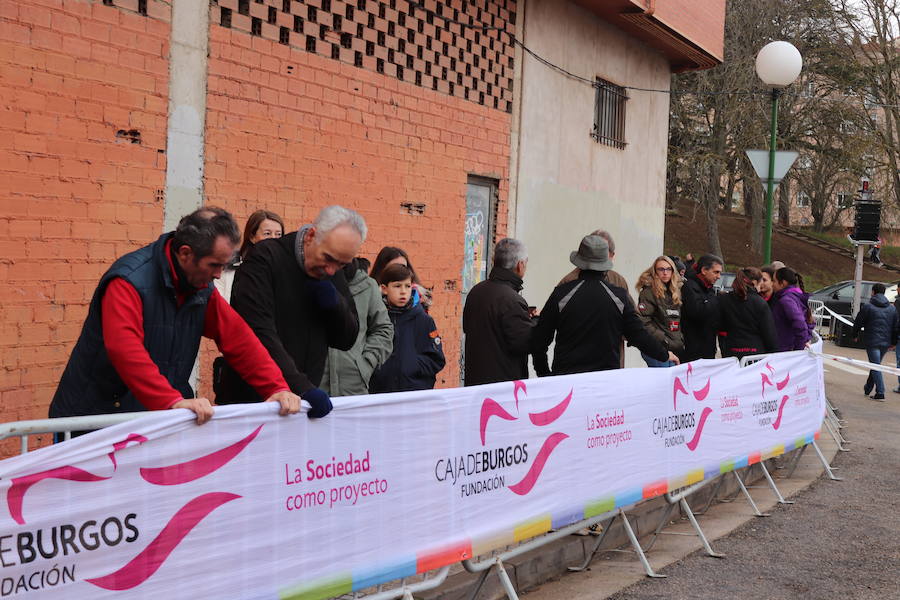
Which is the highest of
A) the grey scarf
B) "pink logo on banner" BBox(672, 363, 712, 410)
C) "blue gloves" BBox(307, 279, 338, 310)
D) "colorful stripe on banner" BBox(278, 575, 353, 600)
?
the grey scarf

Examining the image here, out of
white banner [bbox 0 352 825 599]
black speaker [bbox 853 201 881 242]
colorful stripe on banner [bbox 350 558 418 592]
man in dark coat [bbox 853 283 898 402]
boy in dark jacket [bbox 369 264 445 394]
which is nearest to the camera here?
white banner [bbox 0 352 825 599]

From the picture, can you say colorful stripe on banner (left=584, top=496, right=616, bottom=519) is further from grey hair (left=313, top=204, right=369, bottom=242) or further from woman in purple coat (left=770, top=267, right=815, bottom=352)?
woman in purple coat (left=770, top=267, right=815, bottom=352)

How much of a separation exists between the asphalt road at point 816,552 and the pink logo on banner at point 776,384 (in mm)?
679

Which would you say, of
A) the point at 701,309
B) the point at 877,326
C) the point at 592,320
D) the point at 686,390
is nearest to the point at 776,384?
the point at 701,309

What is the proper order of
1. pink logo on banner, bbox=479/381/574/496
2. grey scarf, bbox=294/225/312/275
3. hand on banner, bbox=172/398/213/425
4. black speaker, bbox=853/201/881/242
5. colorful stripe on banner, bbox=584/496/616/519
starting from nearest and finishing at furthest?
1. hand on banner, bbox=172/398/213/425
2. grey scarf, bbox=294/225/312/275
3. pink logo on banner, bbox=479/381/574/496
4. colorful stripe on banner, bbox=584/496/616/519
5. black speaker, bbox=853/201/881/242

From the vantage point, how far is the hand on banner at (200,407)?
3643mm

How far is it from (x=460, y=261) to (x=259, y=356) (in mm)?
7356

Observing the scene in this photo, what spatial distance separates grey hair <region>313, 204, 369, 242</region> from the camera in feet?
14.5

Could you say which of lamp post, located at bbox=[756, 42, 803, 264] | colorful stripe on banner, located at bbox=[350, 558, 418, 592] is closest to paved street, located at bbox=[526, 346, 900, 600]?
colorful stripe on banner, located at bbox=[350, 558, 418, 592]

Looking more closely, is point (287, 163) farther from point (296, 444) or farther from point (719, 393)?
point (296, 444)

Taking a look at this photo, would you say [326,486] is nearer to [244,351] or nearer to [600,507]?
[244,351]

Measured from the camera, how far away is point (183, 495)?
3.64 meters

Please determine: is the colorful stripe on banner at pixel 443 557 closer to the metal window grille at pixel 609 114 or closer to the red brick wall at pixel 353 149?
the red brick wall at pixel 353 149

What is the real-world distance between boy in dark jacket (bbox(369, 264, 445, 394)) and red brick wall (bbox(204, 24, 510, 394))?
7.59 ft
